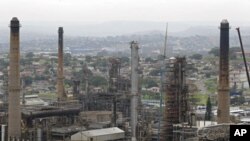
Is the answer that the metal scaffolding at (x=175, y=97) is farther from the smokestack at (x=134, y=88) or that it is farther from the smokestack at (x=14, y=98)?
the smokestack at (x=14, y=98)

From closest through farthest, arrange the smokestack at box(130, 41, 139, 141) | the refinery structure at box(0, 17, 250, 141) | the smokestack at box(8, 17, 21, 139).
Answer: the smokestack at box(130, 41, 139, 141), the refinery structure at box(0, 17, 250, 141), the smokestack at box(8, 17, 21, 139)

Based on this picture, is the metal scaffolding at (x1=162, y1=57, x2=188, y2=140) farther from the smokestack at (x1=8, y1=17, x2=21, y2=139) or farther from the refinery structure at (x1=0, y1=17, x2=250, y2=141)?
the smokestack at (x1=8, y1=17, x2=21, y2=139)

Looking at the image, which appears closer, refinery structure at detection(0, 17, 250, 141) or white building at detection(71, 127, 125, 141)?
white building at detection(71, 127, 125, 141)

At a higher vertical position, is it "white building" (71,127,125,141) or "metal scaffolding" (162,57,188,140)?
"metal scaffolding" (162,57,188,140)

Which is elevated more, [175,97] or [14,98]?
[175,97]

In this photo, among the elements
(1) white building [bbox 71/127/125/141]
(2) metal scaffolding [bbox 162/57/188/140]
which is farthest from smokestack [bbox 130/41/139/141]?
(2) metal scaffolding [bbox 162/57/188/140]

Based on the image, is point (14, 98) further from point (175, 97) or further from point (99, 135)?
point (175, 97)

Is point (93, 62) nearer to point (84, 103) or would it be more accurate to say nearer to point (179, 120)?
point (84, 103)

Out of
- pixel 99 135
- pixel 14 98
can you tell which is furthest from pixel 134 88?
pixel 14 98

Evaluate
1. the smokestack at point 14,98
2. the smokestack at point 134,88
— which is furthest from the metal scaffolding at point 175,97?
the smokestack at point 14,98

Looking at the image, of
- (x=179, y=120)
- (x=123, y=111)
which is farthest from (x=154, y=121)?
(x=179, y=120)

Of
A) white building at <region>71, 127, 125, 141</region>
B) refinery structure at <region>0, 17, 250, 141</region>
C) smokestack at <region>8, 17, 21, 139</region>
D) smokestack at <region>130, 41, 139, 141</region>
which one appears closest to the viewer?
white building at <region>71, 127, 125, 141</region>
